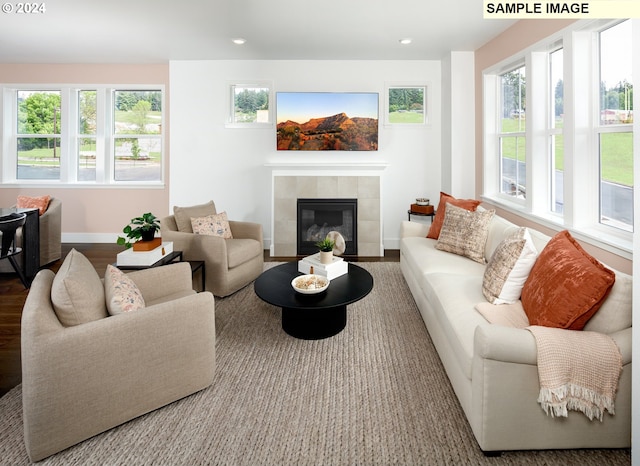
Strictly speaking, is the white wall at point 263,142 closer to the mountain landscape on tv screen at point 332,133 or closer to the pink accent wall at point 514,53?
the mountain landscape on tv screen at point 332,133

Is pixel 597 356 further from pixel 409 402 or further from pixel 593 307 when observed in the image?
pixel 409 402

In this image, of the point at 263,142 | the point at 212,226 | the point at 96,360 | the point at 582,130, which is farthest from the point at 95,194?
the point at 582,130

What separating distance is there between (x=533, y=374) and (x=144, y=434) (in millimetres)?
1829

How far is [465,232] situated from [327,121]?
293 centimetres

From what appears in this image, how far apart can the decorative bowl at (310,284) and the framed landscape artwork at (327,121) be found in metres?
3.19

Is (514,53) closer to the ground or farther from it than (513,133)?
farther from it

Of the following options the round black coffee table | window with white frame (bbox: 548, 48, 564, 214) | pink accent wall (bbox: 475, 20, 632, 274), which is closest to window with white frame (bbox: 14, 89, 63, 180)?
the round black coffee table

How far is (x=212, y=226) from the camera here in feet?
13.6

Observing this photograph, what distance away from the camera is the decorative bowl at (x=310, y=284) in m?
2.76

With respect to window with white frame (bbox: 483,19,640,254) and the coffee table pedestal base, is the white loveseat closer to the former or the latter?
window with white frame (bbox: 483,19,640,254)

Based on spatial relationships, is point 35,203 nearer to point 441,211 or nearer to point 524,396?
point 441,211

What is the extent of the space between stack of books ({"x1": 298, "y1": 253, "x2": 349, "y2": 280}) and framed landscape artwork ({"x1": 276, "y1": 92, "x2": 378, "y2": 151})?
9.31 feet

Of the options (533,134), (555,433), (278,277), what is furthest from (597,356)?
(533,134)

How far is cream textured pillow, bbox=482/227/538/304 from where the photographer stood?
7.58 ft
